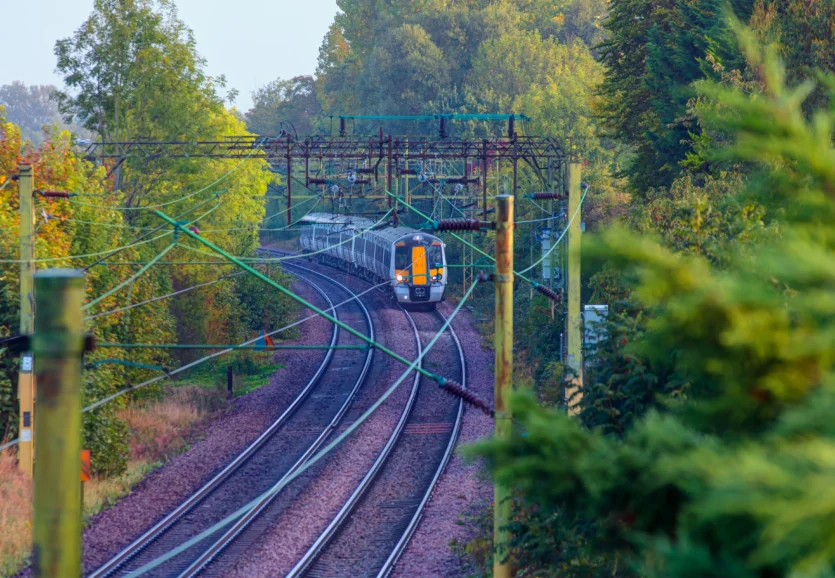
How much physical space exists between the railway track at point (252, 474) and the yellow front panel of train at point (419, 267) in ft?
21.2

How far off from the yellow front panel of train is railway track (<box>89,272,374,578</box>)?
A: 255 inches

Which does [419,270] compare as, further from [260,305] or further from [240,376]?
[240,376]

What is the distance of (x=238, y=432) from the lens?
19938 mm

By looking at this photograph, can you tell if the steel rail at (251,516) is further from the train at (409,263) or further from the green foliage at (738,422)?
the train at (409,263)

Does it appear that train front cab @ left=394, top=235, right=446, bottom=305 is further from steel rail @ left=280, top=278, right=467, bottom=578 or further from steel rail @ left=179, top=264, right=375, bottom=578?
steel rail @ left=280, top=278, right=467, bottom=578

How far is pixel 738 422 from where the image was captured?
3184 millimetres

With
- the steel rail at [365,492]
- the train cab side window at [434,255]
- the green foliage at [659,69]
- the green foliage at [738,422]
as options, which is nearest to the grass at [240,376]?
the steel rail at [365,492]

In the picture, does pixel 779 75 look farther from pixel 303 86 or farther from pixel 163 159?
pixel 303 86

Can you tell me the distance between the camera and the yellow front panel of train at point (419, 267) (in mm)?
33000

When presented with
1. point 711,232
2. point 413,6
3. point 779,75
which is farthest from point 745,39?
point 413,6

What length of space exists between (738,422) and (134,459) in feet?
54.2

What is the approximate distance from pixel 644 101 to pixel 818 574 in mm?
26076

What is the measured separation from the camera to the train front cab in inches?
1299

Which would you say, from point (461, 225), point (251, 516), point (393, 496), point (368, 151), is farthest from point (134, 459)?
point (368, 151)
